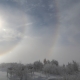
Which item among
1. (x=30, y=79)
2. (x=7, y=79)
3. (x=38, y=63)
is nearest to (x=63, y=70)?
(x=38, y=63)

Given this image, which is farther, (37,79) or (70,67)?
(70,67)

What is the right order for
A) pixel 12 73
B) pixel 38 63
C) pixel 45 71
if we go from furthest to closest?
pixel 38 63 → pixel 45 71 → pixel 12 73

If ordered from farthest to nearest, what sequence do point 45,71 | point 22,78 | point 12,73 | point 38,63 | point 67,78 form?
point 38,63 → point 45,71 → point 12,73 → point 22,78 → point 67,78

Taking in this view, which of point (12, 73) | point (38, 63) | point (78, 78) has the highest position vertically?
point (38, 63)

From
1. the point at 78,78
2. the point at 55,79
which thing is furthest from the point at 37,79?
the point at 78,78

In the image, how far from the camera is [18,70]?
31547 millimetres

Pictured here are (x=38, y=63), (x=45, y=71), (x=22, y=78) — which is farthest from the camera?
(x=38, y=63)

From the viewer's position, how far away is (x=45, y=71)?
1622 inches

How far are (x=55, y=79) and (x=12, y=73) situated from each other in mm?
8692

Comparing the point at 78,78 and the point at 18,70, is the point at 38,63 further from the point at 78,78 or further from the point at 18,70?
the point at 78,78

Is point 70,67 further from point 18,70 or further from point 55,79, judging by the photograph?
point 18,70

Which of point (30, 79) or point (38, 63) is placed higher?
point (38, 63)

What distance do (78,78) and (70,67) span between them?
1481 centimetres

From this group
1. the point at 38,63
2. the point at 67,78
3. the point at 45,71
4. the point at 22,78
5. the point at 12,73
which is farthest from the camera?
the point at 38,63
